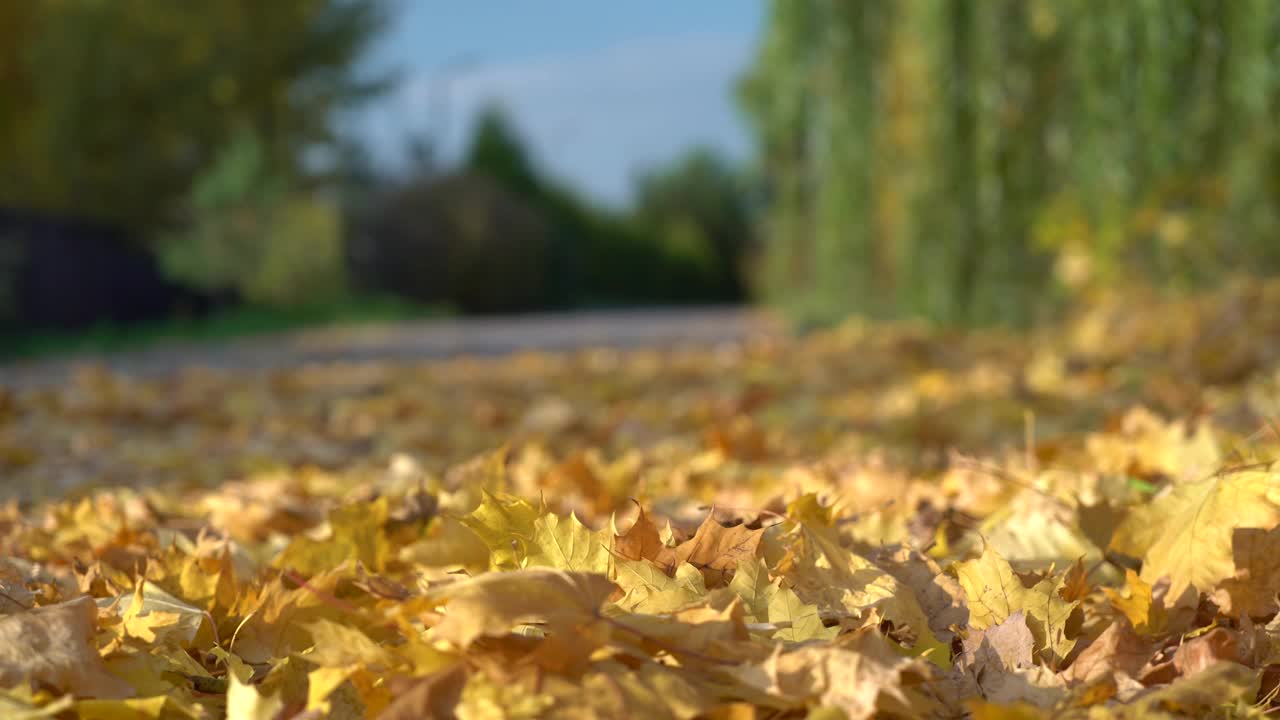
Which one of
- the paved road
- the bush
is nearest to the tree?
the bush

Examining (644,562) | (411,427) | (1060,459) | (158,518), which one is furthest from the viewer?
(411,427)

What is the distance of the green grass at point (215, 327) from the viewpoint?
408 inches

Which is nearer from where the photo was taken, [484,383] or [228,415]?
[228,415]

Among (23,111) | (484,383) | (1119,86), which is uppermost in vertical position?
(23,111)

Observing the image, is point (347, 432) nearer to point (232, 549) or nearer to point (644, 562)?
point (232, 549)

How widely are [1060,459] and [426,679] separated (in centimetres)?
140

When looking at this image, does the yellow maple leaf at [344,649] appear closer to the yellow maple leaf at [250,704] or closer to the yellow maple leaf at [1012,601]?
the yellow maple leaf at [250,704]

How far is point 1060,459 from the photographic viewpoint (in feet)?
6.43

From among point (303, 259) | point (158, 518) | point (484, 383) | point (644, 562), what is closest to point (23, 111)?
point (303, 259)

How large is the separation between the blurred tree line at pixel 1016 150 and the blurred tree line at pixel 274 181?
7.82 metres

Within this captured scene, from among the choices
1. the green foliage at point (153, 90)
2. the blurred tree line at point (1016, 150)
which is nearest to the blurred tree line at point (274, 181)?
the green foliage at point (153, 90)

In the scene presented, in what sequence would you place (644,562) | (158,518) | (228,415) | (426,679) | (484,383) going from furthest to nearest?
(484,383) → (228,415) → (158,518) → (644,562) → (426,679)

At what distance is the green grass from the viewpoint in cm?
1036

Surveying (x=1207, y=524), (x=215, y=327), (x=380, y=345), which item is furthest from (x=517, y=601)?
(x=215, y=327)
